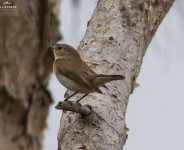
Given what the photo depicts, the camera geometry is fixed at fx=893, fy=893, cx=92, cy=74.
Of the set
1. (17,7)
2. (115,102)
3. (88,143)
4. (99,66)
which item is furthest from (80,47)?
(17,7)

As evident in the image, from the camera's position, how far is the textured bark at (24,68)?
18.8ft

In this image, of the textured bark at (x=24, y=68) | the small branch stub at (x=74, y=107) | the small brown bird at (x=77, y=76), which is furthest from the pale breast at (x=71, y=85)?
the textured bark at (x=24, y=68)

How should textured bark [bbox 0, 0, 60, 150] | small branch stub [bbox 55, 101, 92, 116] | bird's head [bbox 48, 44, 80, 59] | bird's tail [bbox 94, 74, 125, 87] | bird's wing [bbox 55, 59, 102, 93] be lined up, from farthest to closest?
textured bark [bbox 0, 0, 60, 150]
bird's head [bbox 48, 44, 80, 59]
bird's wing [bbox 55, 59, 102, 93]
bird's tail [bbox 94, 74, 125, 87]
small branch stub [bbox 55, 101, 92, 116]

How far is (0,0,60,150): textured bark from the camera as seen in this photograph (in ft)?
18.8

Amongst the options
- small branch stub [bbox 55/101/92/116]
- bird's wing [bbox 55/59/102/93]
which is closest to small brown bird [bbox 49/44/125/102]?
bird's wing [bbox 55/59/102/93]

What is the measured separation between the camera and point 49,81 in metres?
6.10

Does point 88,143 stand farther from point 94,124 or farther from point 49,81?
point 49,81

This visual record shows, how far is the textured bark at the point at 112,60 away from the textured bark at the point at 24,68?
3.78ft

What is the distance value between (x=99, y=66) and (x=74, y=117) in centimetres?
41

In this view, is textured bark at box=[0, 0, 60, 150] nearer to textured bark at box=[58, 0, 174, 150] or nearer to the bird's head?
the bird's head

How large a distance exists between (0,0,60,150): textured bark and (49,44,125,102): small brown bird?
865 mm

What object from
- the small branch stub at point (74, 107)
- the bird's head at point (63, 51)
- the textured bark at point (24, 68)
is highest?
the small branch stub at point (74, 107)

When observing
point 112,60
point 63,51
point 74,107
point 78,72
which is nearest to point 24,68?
point 63,51

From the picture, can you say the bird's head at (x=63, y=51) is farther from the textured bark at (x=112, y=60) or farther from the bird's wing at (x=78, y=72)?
the textured bark at (x=112, y=60)
